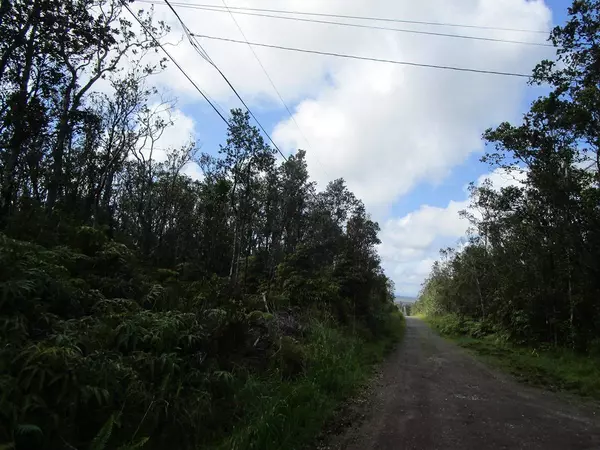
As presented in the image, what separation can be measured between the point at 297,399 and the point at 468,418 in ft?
9.17

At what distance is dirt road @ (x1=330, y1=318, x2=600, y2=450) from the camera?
5.52m

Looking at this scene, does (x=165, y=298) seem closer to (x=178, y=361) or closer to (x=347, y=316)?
(x=178, y=361)

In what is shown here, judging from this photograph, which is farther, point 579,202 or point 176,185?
point 176,185

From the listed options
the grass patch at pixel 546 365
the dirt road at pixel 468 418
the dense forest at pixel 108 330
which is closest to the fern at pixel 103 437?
the dense forest at pixel 108 330

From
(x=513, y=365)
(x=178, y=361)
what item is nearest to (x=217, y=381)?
(x=178, y=361)

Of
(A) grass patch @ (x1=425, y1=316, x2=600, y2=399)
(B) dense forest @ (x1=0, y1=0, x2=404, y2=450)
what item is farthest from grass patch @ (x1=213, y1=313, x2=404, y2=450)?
(A) grass patch @ (x1=425, y1=316, x2=600, y2=399)

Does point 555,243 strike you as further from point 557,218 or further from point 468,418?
point 468,418

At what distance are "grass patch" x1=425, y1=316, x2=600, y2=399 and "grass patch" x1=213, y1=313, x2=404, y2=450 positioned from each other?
15.3ft

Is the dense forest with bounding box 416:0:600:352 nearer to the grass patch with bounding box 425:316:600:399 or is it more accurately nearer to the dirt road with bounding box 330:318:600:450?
the grass patch with bounding box 425:316:600:399

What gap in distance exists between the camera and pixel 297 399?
6562 mm

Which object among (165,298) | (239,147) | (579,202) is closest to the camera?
(165,298)

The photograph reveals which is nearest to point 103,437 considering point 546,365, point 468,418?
point 468,418

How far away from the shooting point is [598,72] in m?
10.4

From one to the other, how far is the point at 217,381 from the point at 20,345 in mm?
2446
